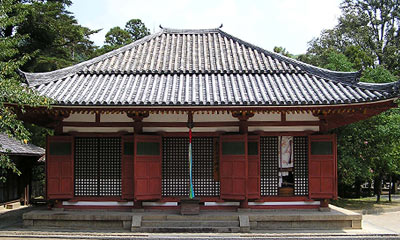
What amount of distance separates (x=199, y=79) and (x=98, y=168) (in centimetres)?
483

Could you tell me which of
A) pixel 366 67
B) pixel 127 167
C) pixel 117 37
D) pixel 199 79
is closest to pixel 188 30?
pixel 199 79

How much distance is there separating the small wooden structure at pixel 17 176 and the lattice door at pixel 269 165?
12851mm

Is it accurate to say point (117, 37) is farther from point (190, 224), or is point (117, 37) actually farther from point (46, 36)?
point (190, 224)

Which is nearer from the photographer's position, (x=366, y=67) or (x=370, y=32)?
(x=366, y=67)

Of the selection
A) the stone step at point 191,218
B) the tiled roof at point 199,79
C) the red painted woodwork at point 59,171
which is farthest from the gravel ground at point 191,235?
the tiled roof at point 199,79

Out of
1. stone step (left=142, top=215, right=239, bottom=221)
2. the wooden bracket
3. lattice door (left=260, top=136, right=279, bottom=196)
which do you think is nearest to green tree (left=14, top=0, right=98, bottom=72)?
the wooden bracket

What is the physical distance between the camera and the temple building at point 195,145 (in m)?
12.1

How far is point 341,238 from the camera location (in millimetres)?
10758

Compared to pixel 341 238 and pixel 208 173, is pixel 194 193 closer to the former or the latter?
pixel 208 173

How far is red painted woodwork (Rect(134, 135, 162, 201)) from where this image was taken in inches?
473

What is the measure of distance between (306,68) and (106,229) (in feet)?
30.5

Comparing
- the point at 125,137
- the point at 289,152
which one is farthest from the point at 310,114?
the point at 125,137

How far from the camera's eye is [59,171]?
490 inches

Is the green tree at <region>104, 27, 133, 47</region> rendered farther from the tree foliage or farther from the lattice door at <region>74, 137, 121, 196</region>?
the lattice door at <region>74, 137, 121, 196</region>
